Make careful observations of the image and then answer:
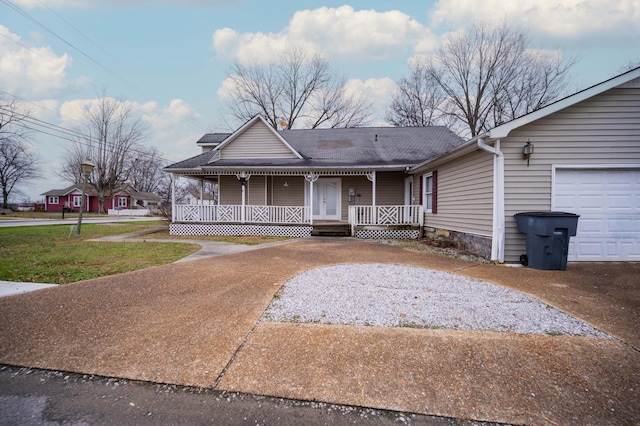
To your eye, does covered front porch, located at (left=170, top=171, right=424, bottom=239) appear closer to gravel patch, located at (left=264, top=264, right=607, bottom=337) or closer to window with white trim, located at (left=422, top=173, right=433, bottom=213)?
window with white trim, located at (left=422, top=173, right=433, bottom=213)

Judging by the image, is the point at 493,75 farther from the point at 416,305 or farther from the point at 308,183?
the point at 416,305

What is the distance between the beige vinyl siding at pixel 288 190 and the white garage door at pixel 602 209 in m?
10.2

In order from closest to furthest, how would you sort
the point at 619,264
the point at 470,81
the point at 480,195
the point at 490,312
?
the point at 490,312, the point at 619,264, the point at 480,195, the point at 470,81

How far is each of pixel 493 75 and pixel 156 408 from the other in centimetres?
2834

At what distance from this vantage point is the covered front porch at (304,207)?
41.0 feet

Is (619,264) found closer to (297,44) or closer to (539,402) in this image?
(539,402)

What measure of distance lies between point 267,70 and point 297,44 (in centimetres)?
382

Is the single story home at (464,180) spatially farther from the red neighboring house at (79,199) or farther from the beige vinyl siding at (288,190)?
the red neighboring house at (79,199)

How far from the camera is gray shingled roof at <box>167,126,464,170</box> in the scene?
43.7ft

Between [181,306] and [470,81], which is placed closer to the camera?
[181,306]

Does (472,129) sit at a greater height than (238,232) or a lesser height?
greater

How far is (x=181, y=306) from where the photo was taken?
388 centimetres

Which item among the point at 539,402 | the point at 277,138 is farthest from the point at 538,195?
the point at 277,138

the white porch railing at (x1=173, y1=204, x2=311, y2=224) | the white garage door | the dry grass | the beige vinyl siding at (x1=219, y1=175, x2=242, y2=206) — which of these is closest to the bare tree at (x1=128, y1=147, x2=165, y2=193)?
the beige vinyl siding at (x1=219, y1=175, x2=242, y2=206)
